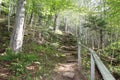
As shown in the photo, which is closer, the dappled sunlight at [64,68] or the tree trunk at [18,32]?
the dappled sunlight at [64,68]

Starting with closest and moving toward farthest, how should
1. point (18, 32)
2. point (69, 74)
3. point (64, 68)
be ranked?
point (69, 74)
point (64, 68)
point (18, 32)

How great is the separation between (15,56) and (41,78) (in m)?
1.75

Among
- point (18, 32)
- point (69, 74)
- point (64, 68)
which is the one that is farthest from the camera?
point (18, 32)

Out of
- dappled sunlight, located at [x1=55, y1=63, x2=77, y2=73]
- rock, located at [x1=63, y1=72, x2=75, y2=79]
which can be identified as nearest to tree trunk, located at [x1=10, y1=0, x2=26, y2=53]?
dappled sunlight, located at [x1=55, y1=63, x2=77, y2=73]

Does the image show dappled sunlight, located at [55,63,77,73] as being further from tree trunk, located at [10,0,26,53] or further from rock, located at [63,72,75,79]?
tree trunk, located at [10,0,26,53]

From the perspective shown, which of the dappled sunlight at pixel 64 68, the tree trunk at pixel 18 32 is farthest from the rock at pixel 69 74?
the tree trunk at pixel 18 32

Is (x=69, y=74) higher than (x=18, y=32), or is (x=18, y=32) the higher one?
(x=18, y=32)

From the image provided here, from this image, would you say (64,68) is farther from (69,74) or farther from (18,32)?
(18,32)

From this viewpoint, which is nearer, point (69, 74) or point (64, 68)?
point (69, 74)

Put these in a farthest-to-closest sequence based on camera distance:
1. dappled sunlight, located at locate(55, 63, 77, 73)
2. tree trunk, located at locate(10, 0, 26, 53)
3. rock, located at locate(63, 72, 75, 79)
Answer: tree trunk, located at locate(10, 0, 26, 53) → dappled sunlight, located at locate(55, 63, 77, 73) → rock, located at locate(63, 72, 75, 79)

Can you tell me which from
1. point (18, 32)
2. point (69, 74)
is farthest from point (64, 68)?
point (18, 32)

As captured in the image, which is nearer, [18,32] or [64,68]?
[64,68]

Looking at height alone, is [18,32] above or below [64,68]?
above

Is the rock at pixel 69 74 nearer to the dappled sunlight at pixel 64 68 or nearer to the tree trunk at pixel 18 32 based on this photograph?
the dappled sunlight at pixel 64 68
